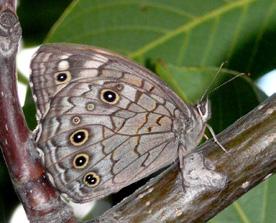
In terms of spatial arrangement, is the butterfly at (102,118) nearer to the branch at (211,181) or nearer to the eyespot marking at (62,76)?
the eyespot marking at (62,76)

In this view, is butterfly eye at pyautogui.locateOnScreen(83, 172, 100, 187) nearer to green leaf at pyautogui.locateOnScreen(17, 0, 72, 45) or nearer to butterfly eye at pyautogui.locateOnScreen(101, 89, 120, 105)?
butterfly eye at pyautogui.locateOnScreen(101, 89, 120, 105)

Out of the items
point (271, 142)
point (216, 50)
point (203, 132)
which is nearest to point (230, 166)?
point (271, 142)

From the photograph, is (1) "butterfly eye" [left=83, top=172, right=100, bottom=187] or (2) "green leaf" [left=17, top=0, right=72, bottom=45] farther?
(2) "green leaf" [left=17, top=0, right=72, bottom=45]

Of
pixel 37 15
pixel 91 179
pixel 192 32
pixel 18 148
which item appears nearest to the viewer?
pixel 18 148

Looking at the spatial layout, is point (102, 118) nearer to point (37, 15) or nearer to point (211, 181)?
point (211, 181)

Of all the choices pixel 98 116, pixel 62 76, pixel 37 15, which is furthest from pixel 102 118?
pixel 37 15

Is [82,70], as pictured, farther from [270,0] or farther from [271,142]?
[270,0]

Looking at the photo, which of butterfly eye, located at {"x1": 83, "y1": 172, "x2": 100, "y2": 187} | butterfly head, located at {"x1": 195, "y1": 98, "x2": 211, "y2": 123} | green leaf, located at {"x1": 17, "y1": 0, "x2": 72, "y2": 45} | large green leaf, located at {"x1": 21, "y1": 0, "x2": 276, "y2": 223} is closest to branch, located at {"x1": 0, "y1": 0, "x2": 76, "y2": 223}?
butterfly eye, located at {"x1": 83, "y1": 172, "x2": 100, "y2": 187}

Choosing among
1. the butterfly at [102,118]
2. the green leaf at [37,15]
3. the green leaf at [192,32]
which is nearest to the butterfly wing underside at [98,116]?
the butterfly at [102,118]
